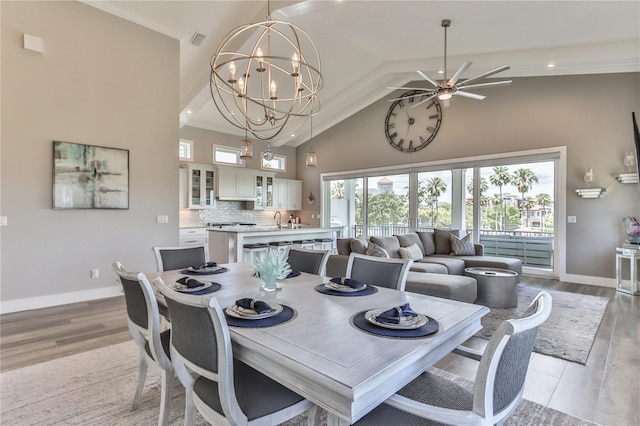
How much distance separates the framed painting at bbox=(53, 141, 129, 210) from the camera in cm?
406

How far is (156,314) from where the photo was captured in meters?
1.65

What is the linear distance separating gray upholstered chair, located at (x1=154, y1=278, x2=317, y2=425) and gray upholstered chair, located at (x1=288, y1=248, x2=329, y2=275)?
1312mm

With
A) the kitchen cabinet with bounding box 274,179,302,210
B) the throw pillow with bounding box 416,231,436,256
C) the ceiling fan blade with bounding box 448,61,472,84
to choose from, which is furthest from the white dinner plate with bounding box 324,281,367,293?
the kitchen cabinet with bounding box 274,179,302,210

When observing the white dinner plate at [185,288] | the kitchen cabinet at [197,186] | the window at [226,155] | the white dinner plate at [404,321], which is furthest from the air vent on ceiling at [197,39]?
the white dinner plate at [404,321]

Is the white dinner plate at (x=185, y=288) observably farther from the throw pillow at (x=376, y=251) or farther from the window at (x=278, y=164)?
the window at (x=278, y=164)

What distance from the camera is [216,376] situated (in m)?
1.22

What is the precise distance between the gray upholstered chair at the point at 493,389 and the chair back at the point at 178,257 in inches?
87.4

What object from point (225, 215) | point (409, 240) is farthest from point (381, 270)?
point (225, 215)

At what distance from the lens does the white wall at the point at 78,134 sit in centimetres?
378

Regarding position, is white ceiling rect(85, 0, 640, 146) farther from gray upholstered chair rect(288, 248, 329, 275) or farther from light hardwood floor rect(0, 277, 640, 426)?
light hardwood floor rect(0, 277, 640, 426)

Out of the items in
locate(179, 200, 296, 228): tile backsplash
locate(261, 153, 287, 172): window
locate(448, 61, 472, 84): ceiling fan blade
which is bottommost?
locate(179, 200, 296, 228): tile backsplash

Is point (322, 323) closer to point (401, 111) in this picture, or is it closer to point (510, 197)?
point (510, 197)

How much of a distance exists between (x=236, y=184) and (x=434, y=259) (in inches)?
195

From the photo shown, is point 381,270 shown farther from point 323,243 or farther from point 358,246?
point 323,243
